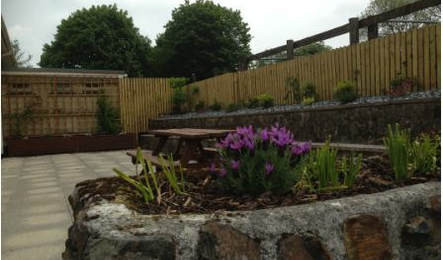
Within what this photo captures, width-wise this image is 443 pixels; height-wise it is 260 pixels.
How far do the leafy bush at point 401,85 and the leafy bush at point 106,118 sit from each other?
8.81 metres

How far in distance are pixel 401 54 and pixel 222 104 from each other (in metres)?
6.29

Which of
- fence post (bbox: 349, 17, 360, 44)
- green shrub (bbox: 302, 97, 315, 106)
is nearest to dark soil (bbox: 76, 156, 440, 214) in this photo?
green shrub (bbox: 302, 97, 315, 106)

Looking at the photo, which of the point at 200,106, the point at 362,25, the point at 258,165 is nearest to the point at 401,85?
the point at 362,25

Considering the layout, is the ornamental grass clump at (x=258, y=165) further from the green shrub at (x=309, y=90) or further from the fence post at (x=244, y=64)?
the fence post at (x=244, y=64)

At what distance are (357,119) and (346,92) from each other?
1057 mm

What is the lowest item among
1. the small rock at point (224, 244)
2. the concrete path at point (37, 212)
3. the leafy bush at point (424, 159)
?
the concrete path at point (37, 212)

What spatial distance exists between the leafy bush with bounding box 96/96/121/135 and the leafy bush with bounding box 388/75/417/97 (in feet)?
28.9

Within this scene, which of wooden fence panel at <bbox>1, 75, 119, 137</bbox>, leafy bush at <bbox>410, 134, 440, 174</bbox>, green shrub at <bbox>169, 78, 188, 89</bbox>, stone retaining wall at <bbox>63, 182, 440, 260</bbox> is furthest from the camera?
green shrub at <bbox>169, 78, 188, 89</bbox>

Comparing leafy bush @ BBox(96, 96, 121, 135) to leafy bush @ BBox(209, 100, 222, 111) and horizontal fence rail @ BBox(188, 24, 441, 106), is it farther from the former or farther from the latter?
horizontal fence rail @ BBox(188, 24, 441, 106)

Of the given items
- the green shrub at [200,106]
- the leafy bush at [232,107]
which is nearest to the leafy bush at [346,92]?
the leafy bush at [232,107]

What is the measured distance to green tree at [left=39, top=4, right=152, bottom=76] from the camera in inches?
1086

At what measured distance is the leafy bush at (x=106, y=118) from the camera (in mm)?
12922

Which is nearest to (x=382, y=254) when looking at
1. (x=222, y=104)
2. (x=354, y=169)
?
(x=354, y=169)

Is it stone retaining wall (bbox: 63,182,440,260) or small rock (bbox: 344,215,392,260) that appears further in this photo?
small rock (bbox: 344,215,392,260)
